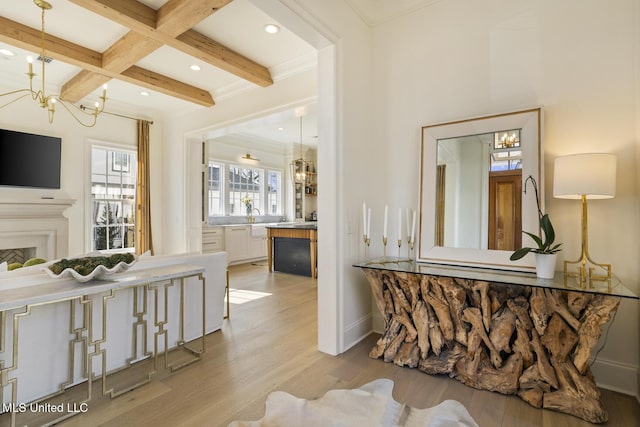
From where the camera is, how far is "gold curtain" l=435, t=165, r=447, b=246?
2.57 meters

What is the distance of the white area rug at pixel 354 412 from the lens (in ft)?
5.43

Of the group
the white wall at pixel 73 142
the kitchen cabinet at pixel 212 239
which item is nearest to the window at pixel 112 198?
the white wall at pixel 73 142

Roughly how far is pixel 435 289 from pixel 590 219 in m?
→ 1.11

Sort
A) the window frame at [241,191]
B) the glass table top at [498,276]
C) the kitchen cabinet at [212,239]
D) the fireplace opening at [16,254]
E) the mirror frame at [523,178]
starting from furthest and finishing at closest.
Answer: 1. the window frame at [241,191]
2. the kitchen cabinet at [212,239]
3. the fireplace opening at [16,254]
4. the mirror frame at [523,178]
5. the glass table top at [498,276]

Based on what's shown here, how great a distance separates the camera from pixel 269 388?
2012 mm

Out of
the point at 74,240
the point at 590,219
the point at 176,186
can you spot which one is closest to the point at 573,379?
the point at 590,219

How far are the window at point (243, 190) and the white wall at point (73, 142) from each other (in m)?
1.71

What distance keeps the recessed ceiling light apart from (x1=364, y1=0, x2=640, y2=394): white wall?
50.3 inches

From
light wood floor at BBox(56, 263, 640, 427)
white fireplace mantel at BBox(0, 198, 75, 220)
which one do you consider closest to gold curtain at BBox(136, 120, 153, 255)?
white fireplace mantel at BBox(0, 198, 75, 220)

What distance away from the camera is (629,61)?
1967 mm

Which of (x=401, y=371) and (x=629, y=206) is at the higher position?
(x=629, y=206)

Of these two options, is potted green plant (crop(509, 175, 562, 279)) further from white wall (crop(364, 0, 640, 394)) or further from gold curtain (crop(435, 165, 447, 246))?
gold curtain (crop(435, 165, 447, 246))

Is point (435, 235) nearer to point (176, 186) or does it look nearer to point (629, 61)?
point (629, 61)
